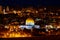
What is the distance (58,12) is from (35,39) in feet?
1.57

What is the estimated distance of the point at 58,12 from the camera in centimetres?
233

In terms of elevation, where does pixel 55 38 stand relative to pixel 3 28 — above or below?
below

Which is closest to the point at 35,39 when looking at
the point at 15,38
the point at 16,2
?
the point at 15,38

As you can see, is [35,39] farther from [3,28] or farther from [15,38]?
[3,28]

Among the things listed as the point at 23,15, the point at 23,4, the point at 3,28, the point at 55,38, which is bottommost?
the point at 55,38

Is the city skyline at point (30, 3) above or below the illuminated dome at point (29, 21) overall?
above

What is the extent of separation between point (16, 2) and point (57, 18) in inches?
23.4

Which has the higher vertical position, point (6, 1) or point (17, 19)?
point (6, 1)

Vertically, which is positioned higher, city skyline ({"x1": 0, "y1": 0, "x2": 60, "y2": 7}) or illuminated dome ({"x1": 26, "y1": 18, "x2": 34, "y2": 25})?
city skyline ({"x1": 0, "y1": 0, "x2": 60, "y2": 7})

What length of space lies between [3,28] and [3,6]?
0.29 m

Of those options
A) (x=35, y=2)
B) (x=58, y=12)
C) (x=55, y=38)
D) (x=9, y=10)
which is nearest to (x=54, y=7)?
(x=58, y=12)

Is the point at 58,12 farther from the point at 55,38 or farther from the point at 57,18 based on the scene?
the point at 55,38

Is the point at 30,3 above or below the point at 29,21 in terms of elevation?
above

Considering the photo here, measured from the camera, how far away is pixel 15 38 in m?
2.26
